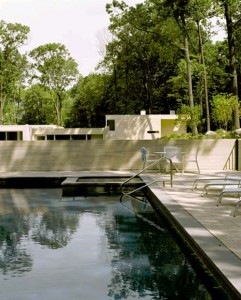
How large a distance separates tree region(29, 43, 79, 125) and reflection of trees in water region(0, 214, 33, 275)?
39.2 m

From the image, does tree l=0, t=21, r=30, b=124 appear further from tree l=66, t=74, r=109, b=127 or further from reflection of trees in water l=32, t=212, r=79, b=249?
reflection of trees in water l=32, t=212, r=79, b=249

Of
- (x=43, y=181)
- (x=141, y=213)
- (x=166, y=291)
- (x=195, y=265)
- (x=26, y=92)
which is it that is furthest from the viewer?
(x=26, y=92)

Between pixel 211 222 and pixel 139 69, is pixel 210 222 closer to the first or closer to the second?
pixel 211 222

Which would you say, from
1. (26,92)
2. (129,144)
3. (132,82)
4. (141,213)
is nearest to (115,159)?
(129,144)

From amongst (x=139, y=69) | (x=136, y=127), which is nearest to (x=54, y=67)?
(x=139, y=69)

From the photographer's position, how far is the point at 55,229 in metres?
8.19

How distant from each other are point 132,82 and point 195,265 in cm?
3871

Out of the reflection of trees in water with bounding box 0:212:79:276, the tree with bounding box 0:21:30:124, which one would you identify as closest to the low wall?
A: the reflection of trees in water with bounding box 0:212:79:276

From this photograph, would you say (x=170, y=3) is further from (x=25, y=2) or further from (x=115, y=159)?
(x=115, y=159)

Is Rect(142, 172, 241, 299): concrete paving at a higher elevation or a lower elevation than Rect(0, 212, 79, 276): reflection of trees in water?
higher

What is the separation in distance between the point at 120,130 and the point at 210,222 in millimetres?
28748

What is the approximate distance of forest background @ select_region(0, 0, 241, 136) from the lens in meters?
27.4

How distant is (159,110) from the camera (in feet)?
150

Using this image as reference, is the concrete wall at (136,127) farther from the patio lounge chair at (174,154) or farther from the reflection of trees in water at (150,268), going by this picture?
the reflection of trees in water at (150,268)
